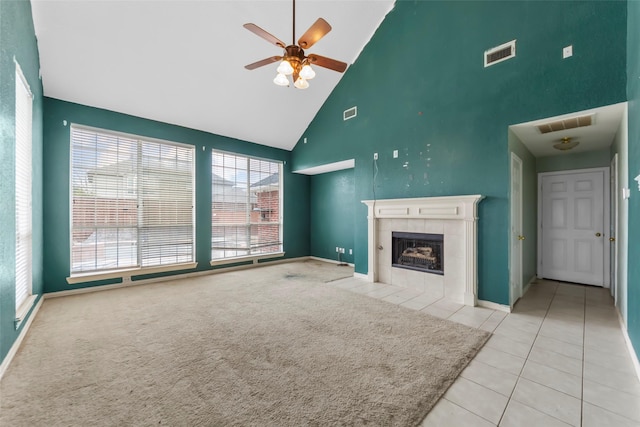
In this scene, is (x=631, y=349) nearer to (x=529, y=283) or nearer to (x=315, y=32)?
(x=529, y=283)

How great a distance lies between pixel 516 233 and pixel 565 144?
1722mm

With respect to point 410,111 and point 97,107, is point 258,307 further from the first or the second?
point 97,107

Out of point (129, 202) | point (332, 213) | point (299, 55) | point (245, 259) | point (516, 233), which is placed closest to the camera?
point (299, 55)

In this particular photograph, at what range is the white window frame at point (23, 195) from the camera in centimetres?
277

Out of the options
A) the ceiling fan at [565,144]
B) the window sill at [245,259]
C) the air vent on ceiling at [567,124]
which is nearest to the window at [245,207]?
the window sill at [245,259]

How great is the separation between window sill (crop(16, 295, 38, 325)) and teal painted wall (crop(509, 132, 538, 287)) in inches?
236

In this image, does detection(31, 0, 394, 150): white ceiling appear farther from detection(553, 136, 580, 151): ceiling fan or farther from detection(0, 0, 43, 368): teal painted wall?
detection(553, 136, 580, 151): ceiling fan

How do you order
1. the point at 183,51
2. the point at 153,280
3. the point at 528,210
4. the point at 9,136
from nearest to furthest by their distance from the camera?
the point at 9,136, the point at 183,51, the point at 528,210, the point at 153,280

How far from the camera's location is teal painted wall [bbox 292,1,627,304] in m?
2.86

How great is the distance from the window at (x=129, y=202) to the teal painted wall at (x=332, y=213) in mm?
3112

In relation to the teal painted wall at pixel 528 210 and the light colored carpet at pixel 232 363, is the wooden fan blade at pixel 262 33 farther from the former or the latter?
the teal painted wall at pixel 528 210

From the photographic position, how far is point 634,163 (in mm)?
2338

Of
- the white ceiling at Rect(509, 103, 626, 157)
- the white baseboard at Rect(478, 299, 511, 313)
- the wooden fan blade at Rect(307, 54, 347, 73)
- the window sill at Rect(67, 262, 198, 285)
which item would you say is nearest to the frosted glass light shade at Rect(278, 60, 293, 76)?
the wooden fan blade at Rect(307, 54, 347, 73)

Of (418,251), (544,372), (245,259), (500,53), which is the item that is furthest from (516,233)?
(245,259)
